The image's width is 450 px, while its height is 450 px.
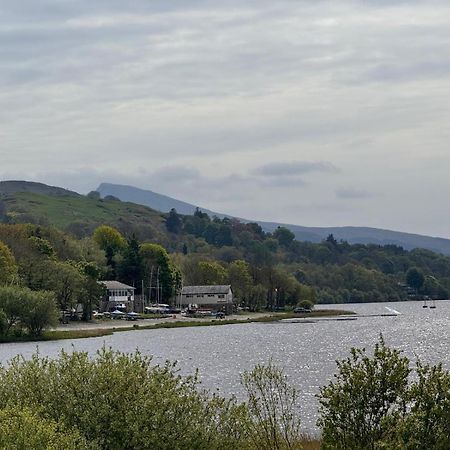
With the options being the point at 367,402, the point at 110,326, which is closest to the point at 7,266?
the point at 110,326

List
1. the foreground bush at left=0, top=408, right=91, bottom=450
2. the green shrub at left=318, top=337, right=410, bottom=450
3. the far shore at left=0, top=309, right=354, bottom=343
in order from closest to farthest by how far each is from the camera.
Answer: the foreground bush at left=0, top=408, right=91, bottom=450, the green shrub at left=318, top=337, right=410, bottom=450, the far shore at left=0, top=309, right=354, bottom=343

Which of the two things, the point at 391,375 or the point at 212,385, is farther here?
the point at 212,385

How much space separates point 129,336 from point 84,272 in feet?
121

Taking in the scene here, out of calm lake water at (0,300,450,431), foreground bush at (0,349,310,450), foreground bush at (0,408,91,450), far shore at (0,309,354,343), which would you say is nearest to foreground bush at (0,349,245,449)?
foreground bush at (0,349,310,450)

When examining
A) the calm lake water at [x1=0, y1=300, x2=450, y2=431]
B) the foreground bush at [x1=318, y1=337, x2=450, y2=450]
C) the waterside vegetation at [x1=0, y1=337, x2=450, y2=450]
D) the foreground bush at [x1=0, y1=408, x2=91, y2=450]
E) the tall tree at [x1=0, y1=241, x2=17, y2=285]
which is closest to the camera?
the foreground bush at [x1=0, y1=408, x2=91, y2=450]

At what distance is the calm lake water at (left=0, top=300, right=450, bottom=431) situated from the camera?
84938 millimetres

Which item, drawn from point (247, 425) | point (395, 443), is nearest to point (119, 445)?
point (247, 425)

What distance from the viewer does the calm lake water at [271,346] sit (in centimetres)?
8494

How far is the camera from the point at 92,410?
109ft

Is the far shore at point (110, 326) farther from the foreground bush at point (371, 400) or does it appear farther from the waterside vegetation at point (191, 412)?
the foreground bush at point (371, 400)

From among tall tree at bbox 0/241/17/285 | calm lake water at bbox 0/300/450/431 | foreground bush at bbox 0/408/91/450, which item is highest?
tall tree at bbox 0/241/17/285

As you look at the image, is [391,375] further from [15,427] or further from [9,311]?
[9,311]

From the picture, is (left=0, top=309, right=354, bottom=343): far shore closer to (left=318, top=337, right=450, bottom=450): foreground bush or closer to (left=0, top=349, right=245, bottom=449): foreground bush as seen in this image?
(left=0, top=349, right=245, bottom=449): foreground bush

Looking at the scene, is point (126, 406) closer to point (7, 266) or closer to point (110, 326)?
point (110, 326)
